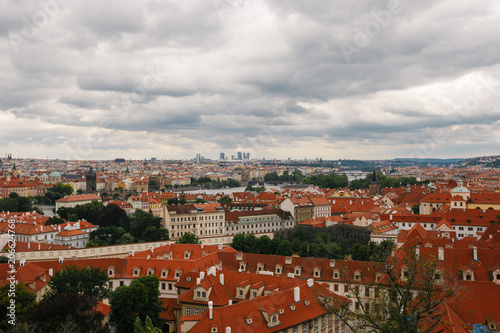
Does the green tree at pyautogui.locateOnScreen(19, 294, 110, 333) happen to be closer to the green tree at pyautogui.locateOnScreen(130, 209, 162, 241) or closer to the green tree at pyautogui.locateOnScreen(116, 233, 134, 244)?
the green tree at pyautogui.locateOnScreen(116, 233, 134, 244)

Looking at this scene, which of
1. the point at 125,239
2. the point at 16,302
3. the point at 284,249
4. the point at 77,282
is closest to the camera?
the point at 16,302

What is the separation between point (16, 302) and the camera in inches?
1057

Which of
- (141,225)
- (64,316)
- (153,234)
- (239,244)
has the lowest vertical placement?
(239,244)

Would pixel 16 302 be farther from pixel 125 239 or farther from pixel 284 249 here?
pixel 125 239

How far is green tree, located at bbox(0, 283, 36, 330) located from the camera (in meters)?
24.8

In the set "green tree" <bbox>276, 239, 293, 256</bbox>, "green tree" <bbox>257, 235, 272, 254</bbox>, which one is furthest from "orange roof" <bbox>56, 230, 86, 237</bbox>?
"green tree" <bbox>276, 239, 293, 256</bbox>

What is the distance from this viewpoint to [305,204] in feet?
299

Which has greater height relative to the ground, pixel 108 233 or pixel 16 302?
pixel 16 302

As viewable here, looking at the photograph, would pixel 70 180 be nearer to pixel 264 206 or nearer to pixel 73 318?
pixel 264 206

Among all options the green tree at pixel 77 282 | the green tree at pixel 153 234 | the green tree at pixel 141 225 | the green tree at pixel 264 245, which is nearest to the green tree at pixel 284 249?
the green tree at pixel 264 245

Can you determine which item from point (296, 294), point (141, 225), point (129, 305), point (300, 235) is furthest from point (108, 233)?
point (296, 294)

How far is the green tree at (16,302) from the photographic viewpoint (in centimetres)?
2477

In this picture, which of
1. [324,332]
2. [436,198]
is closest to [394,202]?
→ [436,198]

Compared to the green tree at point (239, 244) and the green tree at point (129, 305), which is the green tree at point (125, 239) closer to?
the green tree at point (239, 244)
